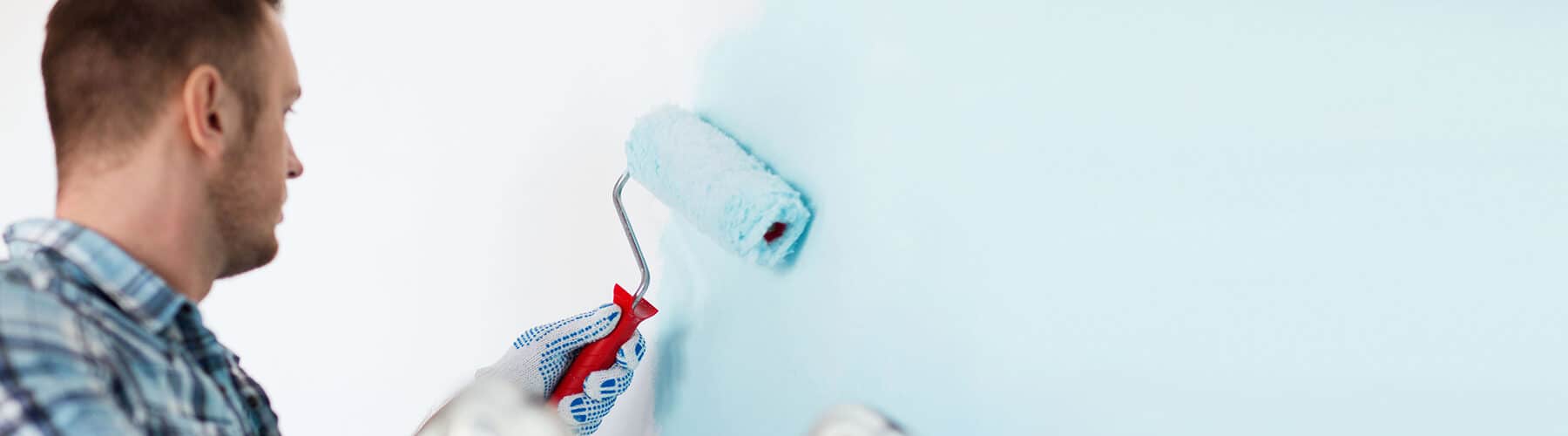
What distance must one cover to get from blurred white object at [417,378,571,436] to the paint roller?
24 centimetres

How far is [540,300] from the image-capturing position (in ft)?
4.08

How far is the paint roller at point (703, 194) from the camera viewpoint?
910 millimetres

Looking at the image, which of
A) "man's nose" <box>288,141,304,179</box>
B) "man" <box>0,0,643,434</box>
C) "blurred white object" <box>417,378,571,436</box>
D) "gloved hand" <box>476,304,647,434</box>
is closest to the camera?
"man" <box>0,0,643,434</box>

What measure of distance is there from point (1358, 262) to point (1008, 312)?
24cm

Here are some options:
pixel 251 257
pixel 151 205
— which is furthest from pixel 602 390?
pixel 151 205

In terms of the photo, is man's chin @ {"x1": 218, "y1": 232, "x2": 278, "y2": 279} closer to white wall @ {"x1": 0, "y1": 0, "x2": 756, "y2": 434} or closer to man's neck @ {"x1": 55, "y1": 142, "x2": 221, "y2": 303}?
man's neck @ {"x1": 55, "y1": 142, "x2": 221, "y2": 303}

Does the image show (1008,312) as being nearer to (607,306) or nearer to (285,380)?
(607,306)

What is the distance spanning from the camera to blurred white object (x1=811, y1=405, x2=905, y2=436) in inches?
30.2

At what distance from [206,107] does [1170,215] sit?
0.64 meters

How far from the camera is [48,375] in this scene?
0.56 m

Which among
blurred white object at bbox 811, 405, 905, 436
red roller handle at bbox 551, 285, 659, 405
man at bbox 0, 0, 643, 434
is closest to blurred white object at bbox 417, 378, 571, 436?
man at bbox 0, 0, 643, 434

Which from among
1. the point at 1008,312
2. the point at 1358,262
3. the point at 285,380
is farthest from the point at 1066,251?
the point at 285,380

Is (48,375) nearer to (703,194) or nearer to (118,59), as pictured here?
(118,59)

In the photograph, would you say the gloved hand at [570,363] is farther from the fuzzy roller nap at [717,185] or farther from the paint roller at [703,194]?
the fuzzy roller nap at [717,185]
